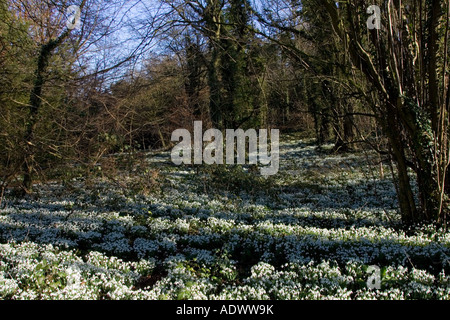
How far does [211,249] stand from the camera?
253 inches

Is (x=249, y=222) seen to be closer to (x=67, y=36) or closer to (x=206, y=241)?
(x=206, y=241)

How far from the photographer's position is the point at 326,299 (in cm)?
402

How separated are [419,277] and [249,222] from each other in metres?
4.23

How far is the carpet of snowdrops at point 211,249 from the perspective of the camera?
4.33 meters

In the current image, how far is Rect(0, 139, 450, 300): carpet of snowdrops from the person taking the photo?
14.2ft
